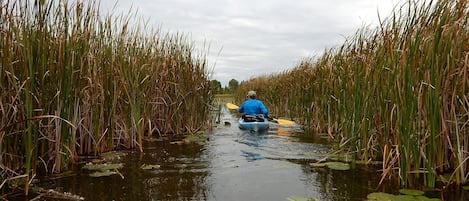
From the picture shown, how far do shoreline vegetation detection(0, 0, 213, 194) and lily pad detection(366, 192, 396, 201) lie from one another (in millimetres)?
3389

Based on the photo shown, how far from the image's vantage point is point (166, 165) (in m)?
6.13

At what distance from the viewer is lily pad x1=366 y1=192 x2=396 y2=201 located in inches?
160

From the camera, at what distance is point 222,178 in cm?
538

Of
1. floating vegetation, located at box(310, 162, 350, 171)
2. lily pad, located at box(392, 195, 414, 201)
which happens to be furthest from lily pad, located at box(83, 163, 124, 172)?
lily pad, located at box(392, 195, 414, 201)

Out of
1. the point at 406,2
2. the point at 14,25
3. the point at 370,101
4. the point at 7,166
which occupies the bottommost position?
the point at 7,166

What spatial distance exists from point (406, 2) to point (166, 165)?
13.1ft

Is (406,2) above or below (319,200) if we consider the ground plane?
above

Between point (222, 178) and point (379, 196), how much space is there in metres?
2.05

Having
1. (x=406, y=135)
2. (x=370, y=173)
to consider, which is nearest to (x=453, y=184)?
(x=406, y=135)

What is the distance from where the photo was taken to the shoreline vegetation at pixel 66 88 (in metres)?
4.11

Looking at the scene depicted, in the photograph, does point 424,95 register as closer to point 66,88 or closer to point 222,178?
point 222,178

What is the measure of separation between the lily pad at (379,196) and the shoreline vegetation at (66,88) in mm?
3389

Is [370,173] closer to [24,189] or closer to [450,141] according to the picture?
[450,141]

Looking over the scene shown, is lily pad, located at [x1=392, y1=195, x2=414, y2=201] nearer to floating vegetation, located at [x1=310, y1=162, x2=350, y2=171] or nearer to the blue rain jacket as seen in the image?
floating vegetation, located at [x1=310, y1=162, x2=350, y2=171]
